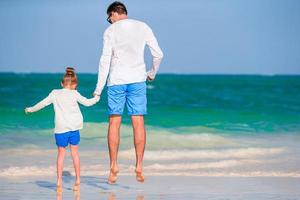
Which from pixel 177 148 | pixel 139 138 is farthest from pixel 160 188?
pixel 177 148

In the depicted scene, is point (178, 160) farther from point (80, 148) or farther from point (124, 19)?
point (124, 19)

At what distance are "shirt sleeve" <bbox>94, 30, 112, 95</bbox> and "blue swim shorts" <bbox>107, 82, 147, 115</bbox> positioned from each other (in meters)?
0.18

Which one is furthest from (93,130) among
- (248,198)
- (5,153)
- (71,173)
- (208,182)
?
(248,198)

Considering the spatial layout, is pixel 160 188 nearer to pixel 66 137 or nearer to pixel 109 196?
pixel 109 196

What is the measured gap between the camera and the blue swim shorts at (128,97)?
26.7 feet

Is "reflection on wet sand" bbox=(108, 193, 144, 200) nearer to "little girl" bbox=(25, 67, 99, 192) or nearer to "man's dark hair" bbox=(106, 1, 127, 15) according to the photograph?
"little girl" bbox=(25, 67, 99, 192)

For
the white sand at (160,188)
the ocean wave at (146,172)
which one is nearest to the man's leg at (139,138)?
the white sand at (160,188)

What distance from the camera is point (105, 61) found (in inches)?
317

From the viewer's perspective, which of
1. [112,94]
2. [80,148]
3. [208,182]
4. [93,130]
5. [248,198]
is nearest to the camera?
[248,198]

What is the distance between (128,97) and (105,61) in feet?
1.36

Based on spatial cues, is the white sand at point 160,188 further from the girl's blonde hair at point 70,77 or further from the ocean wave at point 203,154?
the ocean wave at point 203,154

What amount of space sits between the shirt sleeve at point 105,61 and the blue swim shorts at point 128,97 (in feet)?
0.57

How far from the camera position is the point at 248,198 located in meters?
7.61

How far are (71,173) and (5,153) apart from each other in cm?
239
